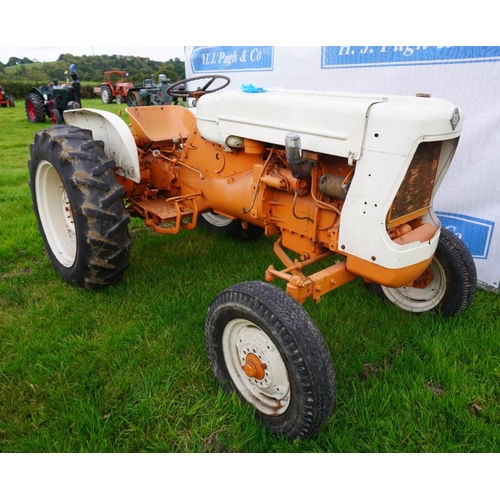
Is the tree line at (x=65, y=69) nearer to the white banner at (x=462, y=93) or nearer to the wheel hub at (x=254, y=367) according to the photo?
the white banner at (x=462, y=93)

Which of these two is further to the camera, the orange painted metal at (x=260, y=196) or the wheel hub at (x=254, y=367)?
the orange painted metal at (x=260, y=196)

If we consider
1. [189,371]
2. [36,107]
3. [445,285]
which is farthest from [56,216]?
[36,107]

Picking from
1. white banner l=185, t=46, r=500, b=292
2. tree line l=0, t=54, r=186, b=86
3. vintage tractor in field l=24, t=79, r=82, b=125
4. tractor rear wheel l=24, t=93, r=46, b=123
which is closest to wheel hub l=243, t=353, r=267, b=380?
white banner l=185, t=46, r=500, b=292

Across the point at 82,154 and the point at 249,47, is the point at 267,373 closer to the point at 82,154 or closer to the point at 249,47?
the point at 82,154

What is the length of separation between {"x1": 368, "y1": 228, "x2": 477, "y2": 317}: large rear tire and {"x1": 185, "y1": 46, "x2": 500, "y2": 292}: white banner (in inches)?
36.1

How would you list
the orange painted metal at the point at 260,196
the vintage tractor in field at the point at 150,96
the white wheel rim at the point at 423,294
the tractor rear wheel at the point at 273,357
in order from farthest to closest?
the vintage tractor in field at the point at 150,96 → the white wheel rim at the point at 423,294 → the orange painted metal at the point at 260,196 → the tractor rear wheel at the point at 273,357

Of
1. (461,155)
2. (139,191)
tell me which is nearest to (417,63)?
(461,155)

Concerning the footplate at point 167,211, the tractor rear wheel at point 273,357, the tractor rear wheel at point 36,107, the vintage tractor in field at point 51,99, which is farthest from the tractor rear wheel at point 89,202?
the tractor rear wheel at point 36,107

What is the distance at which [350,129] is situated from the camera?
6.91ft

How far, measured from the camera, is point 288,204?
2.65 meters

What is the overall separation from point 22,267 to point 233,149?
232 cm

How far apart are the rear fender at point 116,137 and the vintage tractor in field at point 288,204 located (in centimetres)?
2

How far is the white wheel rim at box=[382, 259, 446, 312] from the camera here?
291 centimetres

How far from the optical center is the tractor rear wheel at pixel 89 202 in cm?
293
